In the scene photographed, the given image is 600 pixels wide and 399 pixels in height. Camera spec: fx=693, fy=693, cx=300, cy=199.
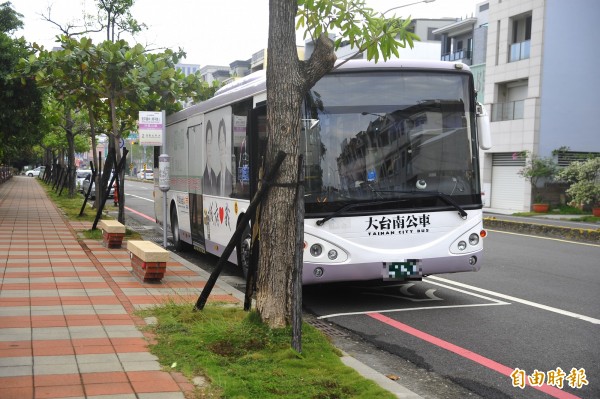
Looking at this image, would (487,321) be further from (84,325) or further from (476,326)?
(84,325)

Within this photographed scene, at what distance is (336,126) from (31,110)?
55.4ft

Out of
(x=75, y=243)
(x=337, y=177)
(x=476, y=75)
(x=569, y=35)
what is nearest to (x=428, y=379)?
(x=337, y=177)

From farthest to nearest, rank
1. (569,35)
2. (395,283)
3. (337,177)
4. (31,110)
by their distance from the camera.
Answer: (569,35) → (31,110) → (395,283) → (337,177)

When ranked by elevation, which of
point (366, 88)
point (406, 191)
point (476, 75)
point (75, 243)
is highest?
point (476, 75)

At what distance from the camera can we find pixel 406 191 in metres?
8.61

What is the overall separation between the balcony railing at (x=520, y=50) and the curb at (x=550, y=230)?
1822 centimetres

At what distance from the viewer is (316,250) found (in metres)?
8.34

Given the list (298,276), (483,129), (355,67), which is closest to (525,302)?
(483,129)

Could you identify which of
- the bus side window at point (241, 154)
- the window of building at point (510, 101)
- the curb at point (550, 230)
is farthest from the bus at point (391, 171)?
the window of building at point (510, 101)

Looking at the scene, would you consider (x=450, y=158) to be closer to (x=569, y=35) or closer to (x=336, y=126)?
(x=336, y=126)

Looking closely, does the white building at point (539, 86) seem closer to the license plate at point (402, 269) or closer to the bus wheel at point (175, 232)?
the bus wheel at point (175, 232)

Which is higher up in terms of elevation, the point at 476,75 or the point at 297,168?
the point at 476,75

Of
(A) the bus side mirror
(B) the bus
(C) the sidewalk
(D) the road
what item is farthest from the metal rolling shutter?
(B) the bus

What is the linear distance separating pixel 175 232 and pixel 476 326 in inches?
356
